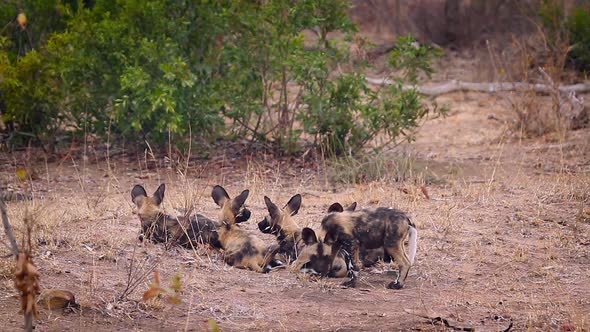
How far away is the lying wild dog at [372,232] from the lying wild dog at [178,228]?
2.43 ft

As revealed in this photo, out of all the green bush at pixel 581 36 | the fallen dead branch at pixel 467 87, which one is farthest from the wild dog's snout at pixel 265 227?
the green bush at pixel 581 36

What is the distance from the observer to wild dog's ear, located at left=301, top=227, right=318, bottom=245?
5164 mm

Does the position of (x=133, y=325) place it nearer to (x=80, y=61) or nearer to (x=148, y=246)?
(x=148, y=246)

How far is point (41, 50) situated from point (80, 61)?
2.75 feet

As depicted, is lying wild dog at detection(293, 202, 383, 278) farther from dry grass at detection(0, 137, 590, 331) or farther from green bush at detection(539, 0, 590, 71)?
green bush at detection(539, 0, 590, 71)

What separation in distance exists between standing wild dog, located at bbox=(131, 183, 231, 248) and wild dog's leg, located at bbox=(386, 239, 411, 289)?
1.02 m

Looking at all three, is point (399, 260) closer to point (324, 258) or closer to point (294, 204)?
point (324, 258)

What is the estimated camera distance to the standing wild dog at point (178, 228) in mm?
5645

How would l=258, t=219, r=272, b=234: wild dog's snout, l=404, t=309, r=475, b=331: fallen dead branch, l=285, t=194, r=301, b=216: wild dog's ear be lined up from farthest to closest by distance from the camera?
1. l=285, t=194, r=301, b=216: wild dog's ear
2. l=258, t=219, r=272, b=234: wild dog's snout
3. l=404, t=309, r=475, b=331: fallen dead branch

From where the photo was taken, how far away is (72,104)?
922 cm

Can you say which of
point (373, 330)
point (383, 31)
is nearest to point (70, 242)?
point (373, 330)

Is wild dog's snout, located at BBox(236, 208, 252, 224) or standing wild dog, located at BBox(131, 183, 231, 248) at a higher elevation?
wild dog's snout, located at BBox(236, 208, 252, 224)

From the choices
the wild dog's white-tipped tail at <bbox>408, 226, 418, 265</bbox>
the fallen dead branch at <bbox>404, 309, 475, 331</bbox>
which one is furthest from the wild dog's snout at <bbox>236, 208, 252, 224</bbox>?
the fallen dead branch at <bbox>404, 309, 475, 331</bbox>

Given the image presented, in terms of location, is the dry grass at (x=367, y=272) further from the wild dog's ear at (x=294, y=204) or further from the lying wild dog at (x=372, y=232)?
the wild dog's ear at (x=294, y=204)
